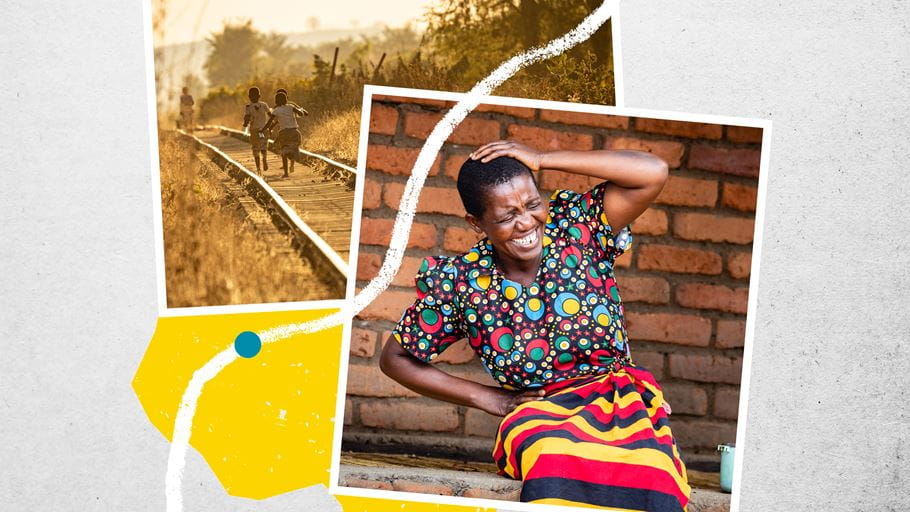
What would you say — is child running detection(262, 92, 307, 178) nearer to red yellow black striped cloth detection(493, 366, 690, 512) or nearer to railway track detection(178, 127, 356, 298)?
railway track detection(178, 127, 356, 298)

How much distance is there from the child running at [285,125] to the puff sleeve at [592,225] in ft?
1.76

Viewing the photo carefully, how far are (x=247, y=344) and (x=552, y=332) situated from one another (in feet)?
2.02

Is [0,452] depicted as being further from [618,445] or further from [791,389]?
[791,389]

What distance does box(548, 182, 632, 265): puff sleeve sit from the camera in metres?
1.79

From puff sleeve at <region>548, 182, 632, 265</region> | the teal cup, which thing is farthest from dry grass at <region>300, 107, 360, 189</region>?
the teal cup

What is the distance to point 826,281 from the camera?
190cm

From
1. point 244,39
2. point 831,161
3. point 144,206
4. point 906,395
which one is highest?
point 244,39

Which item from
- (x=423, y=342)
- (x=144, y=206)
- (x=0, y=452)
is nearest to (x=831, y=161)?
(x=423, y=342)

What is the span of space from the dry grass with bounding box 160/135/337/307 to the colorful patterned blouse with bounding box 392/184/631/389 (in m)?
0.24

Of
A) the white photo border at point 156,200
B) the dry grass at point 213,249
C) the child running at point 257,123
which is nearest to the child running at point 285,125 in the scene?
the child running at point 257,123

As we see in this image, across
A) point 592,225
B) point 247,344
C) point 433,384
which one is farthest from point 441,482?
point 592,225

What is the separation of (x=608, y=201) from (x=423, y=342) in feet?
1.53

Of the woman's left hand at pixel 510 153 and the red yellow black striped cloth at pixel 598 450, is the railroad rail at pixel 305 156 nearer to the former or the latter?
the woman's left hand at pixel 510 153

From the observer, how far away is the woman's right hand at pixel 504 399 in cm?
180
